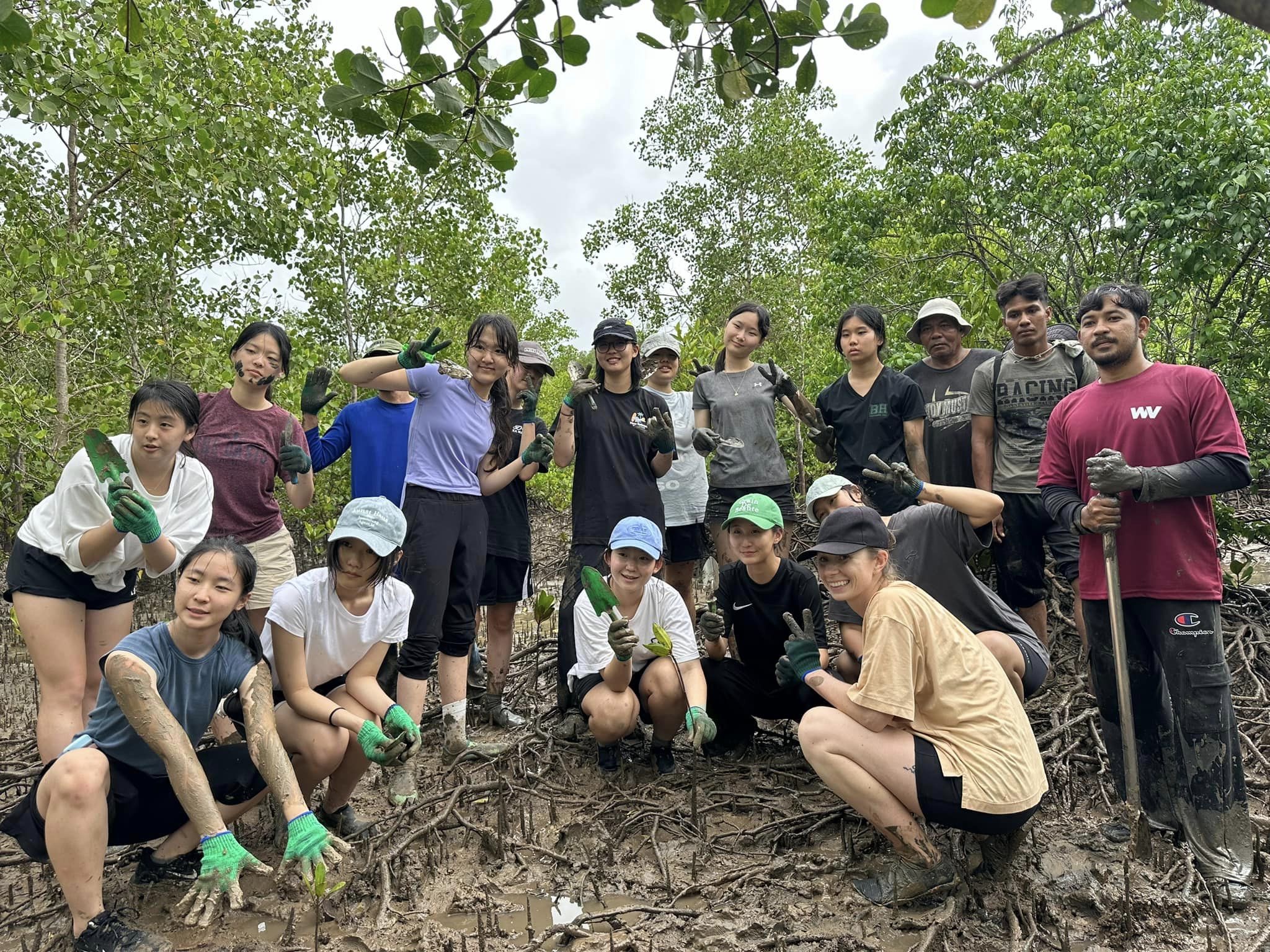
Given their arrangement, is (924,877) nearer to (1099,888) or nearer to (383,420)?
(1099,888)

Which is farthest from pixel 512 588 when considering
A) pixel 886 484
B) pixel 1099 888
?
pixel 1099 888

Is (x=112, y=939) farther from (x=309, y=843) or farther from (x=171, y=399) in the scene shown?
(x=171, y=399)

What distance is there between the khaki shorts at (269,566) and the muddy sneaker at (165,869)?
1.05 m

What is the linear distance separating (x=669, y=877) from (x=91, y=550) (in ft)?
6.68

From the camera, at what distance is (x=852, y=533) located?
97.6 inches

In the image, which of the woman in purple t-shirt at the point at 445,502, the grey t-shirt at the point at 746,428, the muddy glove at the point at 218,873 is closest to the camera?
the muddy glove at the point at 218,873

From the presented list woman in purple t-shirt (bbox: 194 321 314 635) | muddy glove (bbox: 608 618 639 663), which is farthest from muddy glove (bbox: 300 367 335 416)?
muddy glove (bbox: 608 618 639 663)

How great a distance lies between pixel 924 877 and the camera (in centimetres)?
235

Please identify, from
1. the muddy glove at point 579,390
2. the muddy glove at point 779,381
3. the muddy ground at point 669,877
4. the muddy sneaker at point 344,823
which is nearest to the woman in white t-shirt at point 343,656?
the muddy sneaker at point 344,823

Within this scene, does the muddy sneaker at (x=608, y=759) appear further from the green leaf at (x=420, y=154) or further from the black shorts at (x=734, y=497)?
the green leaf at (x=420, y=154)

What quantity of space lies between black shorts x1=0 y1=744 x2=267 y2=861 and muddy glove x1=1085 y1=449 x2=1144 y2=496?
2677 mm

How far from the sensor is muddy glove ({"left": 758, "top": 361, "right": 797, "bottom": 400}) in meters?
4.00

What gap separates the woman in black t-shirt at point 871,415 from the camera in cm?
370

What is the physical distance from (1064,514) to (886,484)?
82cm
